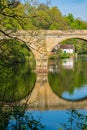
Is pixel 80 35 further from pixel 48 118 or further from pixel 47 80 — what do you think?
pixel 48 118

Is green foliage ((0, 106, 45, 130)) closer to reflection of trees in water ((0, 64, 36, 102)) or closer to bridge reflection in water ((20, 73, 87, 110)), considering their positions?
reflection of trees in water ((0, 64, 36, 102))

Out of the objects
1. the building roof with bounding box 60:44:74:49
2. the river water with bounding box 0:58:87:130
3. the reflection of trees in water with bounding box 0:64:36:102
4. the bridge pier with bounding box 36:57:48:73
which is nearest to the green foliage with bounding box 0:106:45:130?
the reflection of trees in water with bounding box 0:64:36:102

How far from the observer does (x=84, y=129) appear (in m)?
6.44

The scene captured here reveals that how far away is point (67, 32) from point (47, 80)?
30.7 feet

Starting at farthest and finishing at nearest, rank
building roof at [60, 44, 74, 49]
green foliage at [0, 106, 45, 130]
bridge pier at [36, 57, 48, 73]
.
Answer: building roof at [60, 44, 74, 49] < bridge pier at [36, 57, 48, 73] < green foliage at [0, 106, 45, 130]

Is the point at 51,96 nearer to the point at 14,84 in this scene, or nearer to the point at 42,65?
the point at 14,84

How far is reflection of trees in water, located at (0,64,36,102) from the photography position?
684 cm

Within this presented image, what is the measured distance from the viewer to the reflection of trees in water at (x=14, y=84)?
22.4 ft

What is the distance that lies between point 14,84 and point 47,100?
5016mm

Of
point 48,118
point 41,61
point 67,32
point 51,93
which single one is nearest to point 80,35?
point 67,32

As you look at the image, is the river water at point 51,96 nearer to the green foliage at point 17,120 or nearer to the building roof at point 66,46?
the green foliage at point 17,120

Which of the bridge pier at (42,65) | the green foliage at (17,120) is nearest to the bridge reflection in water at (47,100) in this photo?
the bridge pier at (42,65)

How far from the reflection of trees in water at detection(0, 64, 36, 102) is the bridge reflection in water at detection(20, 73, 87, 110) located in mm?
568

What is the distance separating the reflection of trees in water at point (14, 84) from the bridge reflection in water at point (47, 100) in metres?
A: 0.57
